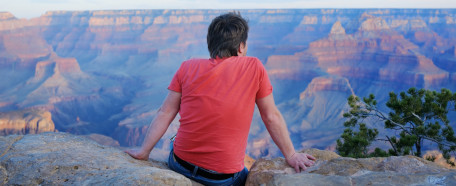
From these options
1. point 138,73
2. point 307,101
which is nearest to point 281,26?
point 138,73

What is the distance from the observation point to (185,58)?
5584 centimetres

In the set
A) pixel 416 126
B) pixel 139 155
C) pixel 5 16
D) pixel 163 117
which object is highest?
pixel 163 117

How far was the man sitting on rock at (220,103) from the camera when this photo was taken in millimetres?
2145

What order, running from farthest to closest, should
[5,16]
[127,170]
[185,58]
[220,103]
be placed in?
[5,16] < [185,58] < [220,103] < [127,170]

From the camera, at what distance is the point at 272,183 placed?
2.14 meters

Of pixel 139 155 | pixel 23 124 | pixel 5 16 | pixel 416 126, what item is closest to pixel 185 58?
pixel 23 124

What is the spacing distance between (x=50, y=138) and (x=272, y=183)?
1748 mm

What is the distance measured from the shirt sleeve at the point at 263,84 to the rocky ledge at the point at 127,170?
534mm

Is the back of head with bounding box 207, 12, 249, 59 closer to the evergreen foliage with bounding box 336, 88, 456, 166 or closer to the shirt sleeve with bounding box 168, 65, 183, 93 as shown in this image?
the shirt sleeve with bounding box 168, 65, 183, 93

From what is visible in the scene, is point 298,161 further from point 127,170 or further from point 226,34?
point 127,170

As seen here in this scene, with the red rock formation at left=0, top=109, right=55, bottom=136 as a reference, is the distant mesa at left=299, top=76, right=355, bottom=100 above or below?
above

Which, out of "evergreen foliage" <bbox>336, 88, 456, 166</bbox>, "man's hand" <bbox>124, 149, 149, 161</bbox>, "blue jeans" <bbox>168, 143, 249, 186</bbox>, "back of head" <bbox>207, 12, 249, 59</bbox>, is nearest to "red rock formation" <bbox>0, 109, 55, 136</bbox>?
"evergreen foliage" <bbox>336, 88, 456, 166</bbox>

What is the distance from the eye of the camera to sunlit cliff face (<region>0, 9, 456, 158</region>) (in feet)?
136

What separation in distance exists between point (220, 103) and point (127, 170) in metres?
0.67
